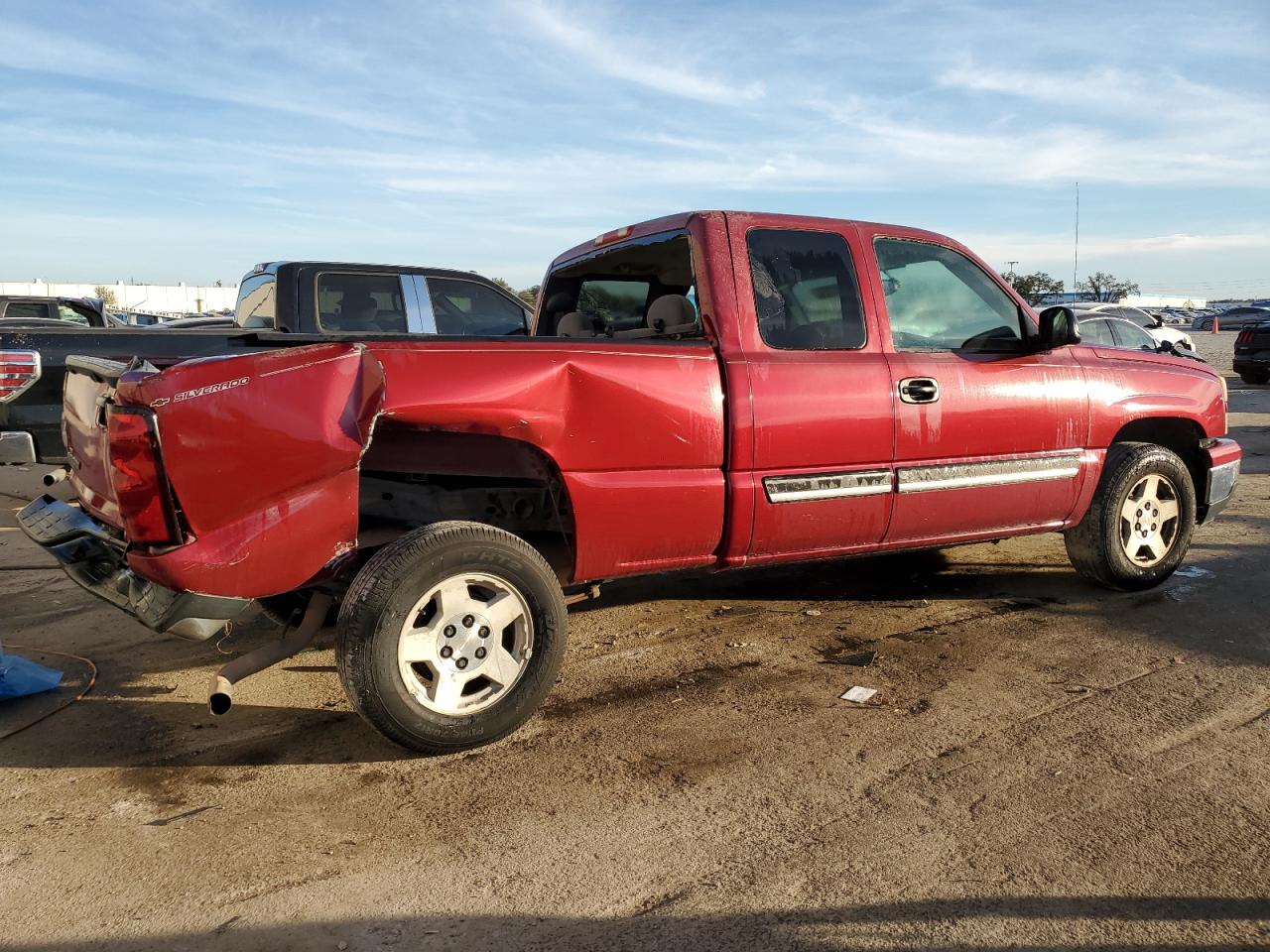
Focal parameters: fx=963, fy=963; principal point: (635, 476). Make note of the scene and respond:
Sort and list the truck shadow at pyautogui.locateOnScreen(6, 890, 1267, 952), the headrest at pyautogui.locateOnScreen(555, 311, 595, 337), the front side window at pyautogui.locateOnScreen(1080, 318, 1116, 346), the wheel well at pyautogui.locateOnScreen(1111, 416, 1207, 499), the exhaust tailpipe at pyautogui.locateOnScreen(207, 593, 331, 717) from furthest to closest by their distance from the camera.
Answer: the front side window at pyautogui.locateOnScreen(1080, 318, 1116, 346) < the wheel well at pyautogui.locateOnScreen(1111, 416, 1207, 499) < the headrest at pyautogui.locateOnScreen(555, 311, 595, 337) < the exhaust tailpipe at pyautogui.locateOnScreen(207, 593, 331, 717) < the truck shadow at pyautogui.locateOnScreen(6, 890, 1267, 952)

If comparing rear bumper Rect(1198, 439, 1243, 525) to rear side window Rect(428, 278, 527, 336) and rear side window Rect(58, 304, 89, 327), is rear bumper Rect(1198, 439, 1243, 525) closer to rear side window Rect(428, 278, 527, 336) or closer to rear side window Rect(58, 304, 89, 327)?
rear side window Rect(428, 278, 527, 336)

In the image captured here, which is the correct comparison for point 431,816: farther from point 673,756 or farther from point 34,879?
point 34,879

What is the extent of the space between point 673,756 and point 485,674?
0.73 metres

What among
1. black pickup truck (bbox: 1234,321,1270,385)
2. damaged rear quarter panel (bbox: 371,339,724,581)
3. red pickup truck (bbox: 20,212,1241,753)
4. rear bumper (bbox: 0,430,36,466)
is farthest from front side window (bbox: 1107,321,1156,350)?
rear bumper (bbox: 0,430,36,466)

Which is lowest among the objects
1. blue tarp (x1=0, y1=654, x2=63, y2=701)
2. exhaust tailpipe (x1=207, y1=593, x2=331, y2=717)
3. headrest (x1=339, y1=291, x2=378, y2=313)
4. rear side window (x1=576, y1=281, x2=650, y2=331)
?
blue tarp (x1=0, y1=654, x2=63, y2=701)

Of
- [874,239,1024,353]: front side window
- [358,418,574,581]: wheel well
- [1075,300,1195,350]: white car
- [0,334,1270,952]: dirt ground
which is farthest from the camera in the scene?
[1075,300,1195,350]: white car

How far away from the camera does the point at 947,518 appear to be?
4602 mm

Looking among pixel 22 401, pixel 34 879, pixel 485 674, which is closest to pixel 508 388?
pixel 485 674

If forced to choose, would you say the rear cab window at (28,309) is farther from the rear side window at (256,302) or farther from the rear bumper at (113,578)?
the rear bumper at (113,578)

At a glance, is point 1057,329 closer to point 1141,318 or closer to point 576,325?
point 576,325

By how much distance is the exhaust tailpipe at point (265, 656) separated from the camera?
313cm

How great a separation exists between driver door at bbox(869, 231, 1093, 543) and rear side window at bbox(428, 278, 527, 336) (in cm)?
438

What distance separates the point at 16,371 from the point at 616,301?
4017 mm

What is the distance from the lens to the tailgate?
3.03m
